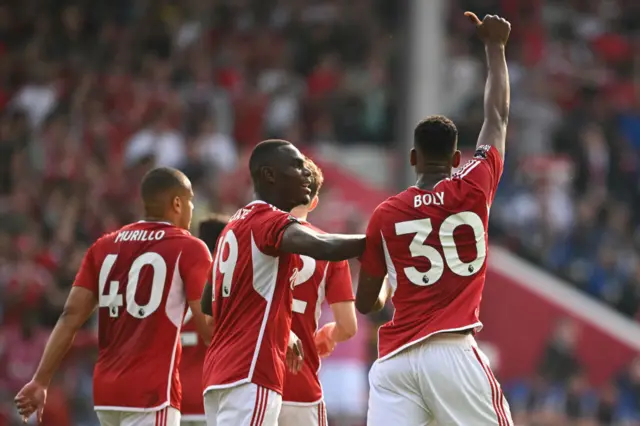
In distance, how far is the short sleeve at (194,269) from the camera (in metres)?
Result: 7.62

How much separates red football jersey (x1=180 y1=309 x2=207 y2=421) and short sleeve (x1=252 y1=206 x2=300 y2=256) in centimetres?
151

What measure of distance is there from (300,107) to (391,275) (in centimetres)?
1193

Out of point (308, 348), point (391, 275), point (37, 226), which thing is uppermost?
point (391, 275)

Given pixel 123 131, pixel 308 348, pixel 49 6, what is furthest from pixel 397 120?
pixel 308 348

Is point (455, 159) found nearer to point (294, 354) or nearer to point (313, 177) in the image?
point (313, 177)

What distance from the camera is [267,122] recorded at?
18.4 meters

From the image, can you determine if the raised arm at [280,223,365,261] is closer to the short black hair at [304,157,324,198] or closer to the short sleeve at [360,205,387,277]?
the short sleeve at [360,205,387,277]

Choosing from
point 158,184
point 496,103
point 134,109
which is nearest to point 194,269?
point 158,184

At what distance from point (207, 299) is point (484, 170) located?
1704 millimetres

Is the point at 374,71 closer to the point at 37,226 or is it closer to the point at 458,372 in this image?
the point at 37,226

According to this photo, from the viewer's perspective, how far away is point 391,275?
23.1 ft

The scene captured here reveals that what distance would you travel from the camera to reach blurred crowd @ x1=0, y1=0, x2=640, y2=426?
1587 cm

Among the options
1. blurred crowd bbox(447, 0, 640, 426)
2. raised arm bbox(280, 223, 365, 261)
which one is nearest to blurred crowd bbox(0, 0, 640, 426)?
blurred crowd bbox(447, 0, 640, 426)

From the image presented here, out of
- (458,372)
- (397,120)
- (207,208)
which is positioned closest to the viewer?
(458,372)
